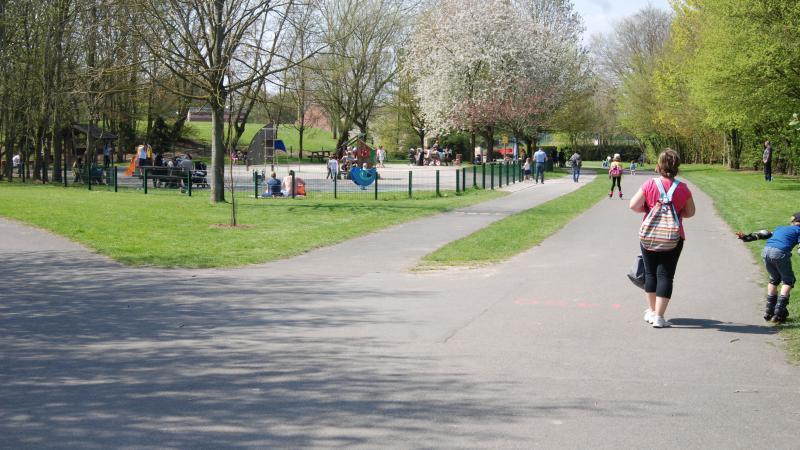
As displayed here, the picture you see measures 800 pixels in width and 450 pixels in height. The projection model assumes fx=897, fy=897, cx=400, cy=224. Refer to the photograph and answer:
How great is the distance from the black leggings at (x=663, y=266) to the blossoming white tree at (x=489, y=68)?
47624 mm

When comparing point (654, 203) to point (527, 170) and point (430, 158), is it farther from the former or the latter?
point (430, 158)

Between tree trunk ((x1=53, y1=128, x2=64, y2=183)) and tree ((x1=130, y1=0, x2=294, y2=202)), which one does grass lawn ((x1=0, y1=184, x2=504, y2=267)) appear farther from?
tree trunk ((x1=53, y1=128, x2=64, y2=183))

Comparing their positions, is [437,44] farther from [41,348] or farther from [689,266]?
[41,348]

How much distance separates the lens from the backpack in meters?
8.49

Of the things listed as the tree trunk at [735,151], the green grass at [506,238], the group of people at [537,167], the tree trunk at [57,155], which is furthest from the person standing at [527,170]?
the tree trunk at [57,155]

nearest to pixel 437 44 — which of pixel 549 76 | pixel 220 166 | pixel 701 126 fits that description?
pixel 549 76

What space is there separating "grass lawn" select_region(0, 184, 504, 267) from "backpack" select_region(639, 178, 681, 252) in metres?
7.23

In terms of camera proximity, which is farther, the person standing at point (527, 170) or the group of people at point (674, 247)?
the person standing at point (527, 170)

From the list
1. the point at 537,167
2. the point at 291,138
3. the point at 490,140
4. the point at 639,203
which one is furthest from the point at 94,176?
the point at 291,138

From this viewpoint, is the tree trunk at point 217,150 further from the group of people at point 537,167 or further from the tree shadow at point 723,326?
the group of people at point 537,167

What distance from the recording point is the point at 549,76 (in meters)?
59.8

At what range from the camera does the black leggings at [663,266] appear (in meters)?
8.60

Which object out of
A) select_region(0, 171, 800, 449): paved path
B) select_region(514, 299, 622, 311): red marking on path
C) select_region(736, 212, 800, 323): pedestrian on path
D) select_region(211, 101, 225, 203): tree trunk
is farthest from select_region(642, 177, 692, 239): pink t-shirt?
select_region(211, 101, 225, 203): tree trunk

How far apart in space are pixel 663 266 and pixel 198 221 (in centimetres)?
1432
